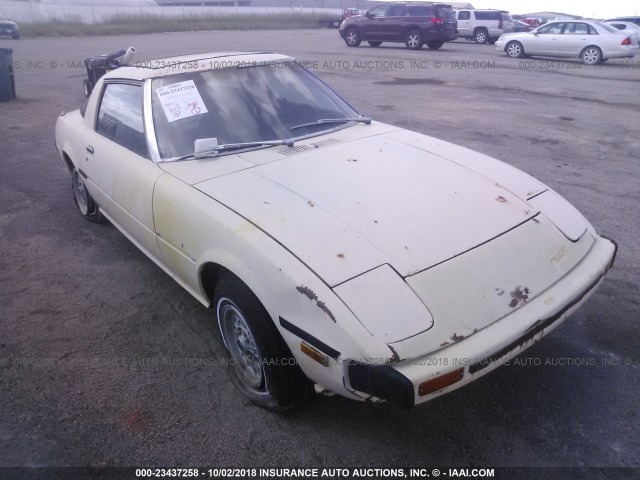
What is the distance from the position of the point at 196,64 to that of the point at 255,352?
2.09 m

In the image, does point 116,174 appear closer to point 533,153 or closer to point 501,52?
point 533,153

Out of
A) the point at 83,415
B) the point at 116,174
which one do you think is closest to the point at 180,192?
the point at 116,174

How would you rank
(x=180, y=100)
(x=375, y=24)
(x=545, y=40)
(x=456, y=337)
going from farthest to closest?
(x=375, y=24) → (x=545, y=40) → (x=180, y=100) → (x=456, y=337)

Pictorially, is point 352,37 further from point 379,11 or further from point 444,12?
point 444,12

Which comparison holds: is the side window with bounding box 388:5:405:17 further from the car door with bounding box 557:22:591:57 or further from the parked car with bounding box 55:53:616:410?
the parked car with bounding box 55:53:616:410

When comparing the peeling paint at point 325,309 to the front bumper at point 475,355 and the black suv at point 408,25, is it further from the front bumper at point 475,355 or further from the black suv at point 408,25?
the black suv at point 408,25

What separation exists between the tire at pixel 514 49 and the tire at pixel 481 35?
7529 millimetres

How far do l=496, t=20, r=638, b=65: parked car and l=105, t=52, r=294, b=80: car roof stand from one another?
51.9ft

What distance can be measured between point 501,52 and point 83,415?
20.6m

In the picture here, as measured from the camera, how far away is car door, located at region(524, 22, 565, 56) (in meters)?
16.6

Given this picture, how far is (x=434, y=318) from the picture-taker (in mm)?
1969

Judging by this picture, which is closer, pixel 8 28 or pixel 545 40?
pixel 545 40

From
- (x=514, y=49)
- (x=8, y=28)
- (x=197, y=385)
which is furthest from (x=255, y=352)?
(x=8, y=28)

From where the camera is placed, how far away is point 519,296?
2158 mm
